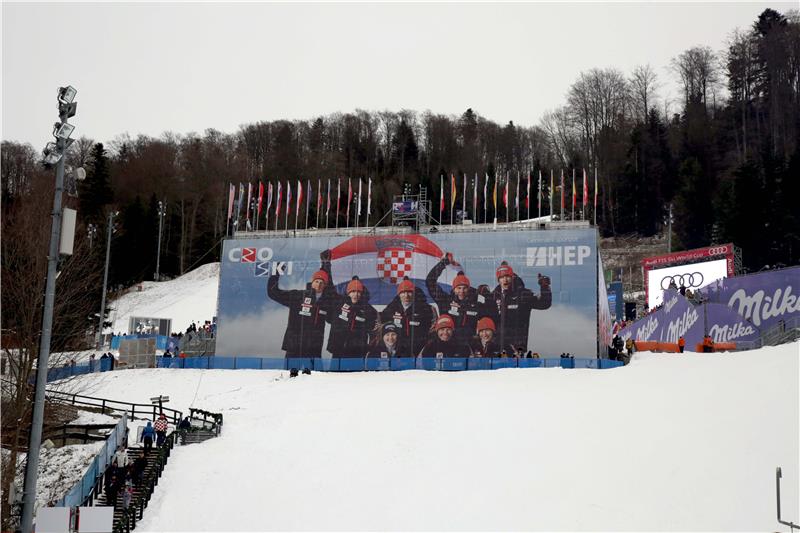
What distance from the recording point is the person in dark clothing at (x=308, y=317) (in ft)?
151

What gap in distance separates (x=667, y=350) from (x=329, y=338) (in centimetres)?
1756

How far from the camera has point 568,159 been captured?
347ft

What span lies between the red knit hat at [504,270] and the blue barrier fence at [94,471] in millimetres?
21913

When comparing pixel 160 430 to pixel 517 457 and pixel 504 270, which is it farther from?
pixel 504 270

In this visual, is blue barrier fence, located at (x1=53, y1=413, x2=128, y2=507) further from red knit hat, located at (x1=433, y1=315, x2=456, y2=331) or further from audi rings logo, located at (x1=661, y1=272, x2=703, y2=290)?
audi rings logo, located at (x1=661, y1=272, x2=703, y2=290)

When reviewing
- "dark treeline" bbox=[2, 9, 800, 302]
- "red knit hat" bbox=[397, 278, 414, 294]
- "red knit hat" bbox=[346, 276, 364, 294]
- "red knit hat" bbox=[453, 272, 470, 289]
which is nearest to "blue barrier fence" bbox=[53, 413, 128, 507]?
"red knit hat" bbox=[346, 276, 364, 294]

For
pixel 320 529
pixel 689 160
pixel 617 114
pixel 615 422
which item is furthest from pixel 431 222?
pixel 617 114

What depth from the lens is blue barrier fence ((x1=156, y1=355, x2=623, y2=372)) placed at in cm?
3850

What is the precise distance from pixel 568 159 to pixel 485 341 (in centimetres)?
6671

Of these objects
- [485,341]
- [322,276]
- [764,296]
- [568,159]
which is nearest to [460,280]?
[485,341]

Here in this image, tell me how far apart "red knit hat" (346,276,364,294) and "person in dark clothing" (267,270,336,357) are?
3.16ft

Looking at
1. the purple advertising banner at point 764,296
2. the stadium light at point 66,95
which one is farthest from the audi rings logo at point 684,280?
the stadium light at point 66,95

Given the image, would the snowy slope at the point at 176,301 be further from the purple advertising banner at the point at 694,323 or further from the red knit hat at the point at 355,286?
the purple advertising banner at the point at 694,323

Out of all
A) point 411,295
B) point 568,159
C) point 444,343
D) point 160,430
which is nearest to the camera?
point 160,430
